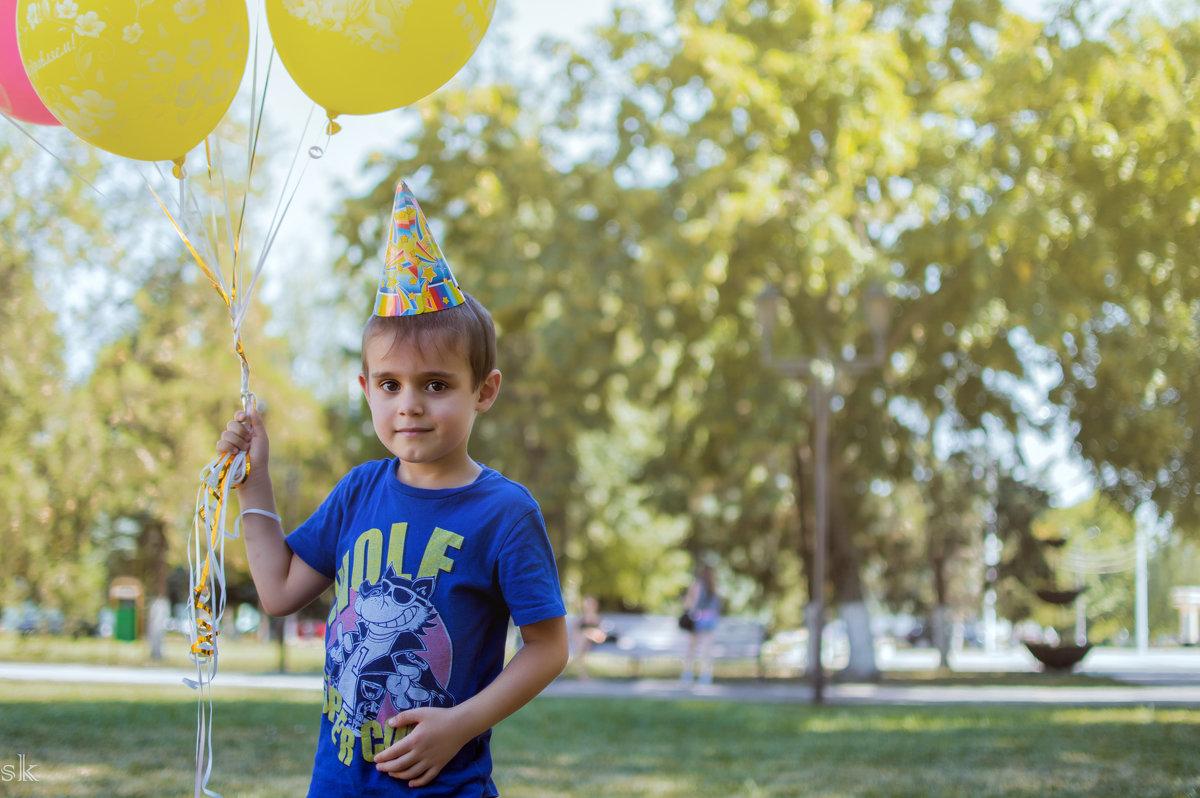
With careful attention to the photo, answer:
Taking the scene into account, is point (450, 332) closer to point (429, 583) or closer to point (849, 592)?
point (429, 583)

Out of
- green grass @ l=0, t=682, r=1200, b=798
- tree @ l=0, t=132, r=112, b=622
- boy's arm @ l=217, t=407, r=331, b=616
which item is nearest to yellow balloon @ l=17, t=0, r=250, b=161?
boy's arm @ l=217, t=407, r=331, b=616

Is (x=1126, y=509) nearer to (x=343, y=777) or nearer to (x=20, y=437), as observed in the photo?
(x=343, y=777)

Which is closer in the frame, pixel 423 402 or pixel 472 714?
pixel 472 714

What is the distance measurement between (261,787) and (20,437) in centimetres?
1286

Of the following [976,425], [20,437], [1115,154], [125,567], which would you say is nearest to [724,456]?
[976,425]

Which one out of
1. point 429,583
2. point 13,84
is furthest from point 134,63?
point 429,583

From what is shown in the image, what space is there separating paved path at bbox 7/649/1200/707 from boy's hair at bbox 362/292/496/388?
10508 millimetres

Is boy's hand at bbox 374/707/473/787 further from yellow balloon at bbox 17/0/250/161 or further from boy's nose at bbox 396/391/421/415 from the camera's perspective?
yellow balloon at bbox 17/0/250/161

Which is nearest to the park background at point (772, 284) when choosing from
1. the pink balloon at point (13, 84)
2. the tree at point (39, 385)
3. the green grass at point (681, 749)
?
the tree at point (39, 385)

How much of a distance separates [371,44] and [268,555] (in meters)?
1.27

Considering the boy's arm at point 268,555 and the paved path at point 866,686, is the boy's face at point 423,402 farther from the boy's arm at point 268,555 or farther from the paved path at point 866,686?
the paved path at point 866,686

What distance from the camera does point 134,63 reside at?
2.59 metres

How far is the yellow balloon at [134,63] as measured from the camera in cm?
256

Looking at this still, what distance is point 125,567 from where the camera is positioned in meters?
29.6
